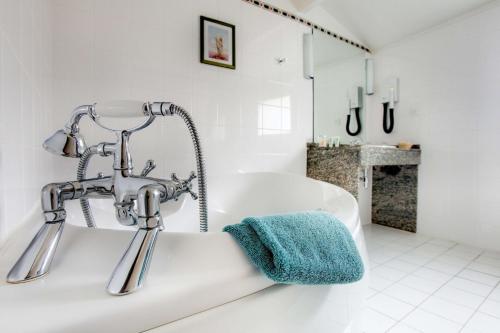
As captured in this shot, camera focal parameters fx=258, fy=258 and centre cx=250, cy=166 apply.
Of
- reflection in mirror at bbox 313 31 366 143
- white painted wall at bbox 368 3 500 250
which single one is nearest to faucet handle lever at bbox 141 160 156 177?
reflection in mirror at bbox 313 31 366 143

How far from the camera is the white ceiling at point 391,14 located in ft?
6.91

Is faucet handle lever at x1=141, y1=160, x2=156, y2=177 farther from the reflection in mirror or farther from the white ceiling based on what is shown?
the white ceiling

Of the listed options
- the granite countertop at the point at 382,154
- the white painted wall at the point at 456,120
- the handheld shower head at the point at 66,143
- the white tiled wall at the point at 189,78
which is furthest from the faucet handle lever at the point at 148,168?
the white painted wall at the point at 456,120

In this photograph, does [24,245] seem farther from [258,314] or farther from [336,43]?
[336,43]

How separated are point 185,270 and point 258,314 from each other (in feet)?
0.45

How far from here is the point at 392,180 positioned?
2664mm

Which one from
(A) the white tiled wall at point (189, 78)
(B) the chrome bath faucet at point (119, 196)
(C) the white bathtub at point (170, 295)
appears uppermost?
(A) the white tiled wall at point (189, 78)

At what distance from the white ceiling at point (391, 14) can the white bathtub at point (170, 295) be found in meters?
2.19

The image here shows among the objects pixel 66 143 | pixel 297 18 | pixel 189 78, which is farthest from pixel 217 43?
pixel 66 143

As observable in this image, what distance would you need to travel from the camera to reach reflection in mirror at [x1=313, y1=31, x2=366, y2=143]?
7.57 ft

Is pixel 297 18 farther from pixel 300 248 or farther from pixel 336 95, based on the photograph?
pixel 300 248

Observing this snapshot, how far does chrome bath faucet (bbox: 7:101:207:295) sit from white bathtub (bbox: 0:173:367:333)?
0.02 m

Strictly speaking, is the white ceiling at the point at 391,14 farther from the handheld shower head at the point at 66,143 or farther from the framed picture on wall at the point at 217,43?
the handheld shower head at the point at 66,143

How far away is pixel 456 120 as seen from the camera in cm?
220
